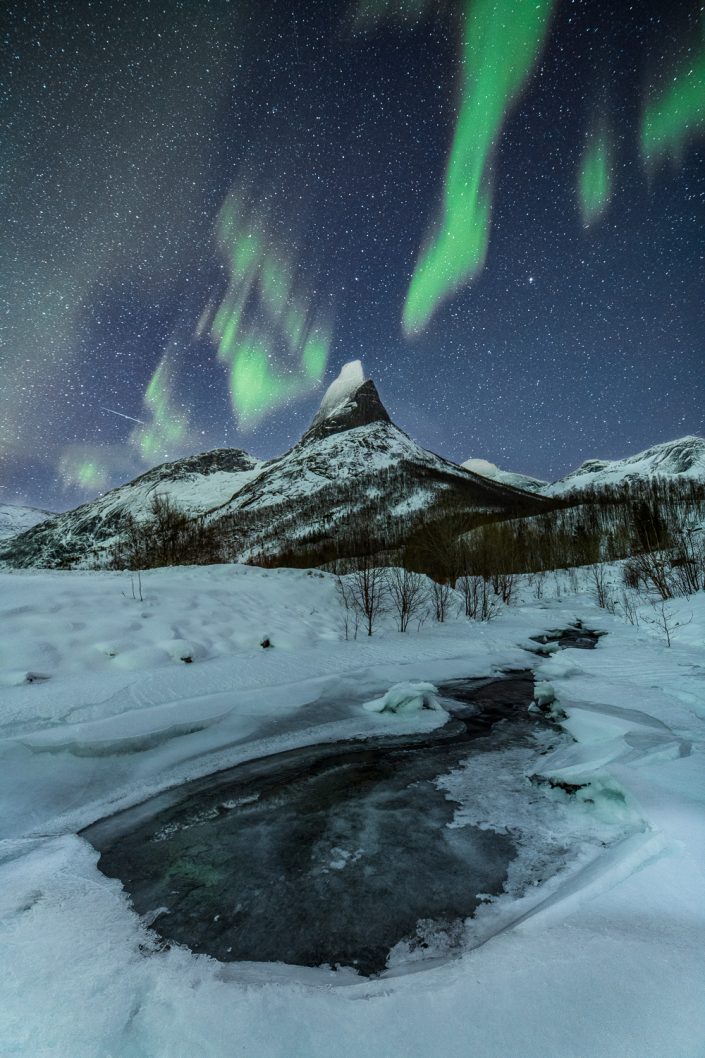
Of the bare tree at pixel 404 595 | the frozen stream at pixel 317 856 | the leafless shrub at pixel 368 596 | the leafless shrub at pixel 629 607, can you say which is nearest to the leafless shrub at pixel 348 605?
the leafless shrub at pixel 368 596

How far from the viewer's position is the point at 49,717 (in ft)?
16.7

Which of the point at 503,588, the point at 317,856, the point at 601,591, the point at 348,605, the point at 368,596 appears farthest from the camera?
the point at 503,588

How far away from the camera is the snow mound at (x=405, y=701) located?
6.32 m

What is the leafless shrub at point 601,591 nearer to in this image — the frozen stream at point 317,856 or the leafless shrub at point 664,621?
the leafless shrub at point 664,621

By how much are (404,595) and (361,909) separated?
13570 millimetres

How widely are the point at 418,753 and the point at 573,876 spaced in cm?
254

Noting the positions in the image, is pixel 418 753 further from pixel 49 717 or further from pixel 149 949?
pixel 49 717

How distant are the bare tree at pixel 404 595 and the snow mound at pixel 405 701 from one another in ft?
28.5

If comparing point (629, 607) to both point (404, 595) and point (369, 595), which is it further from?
point (369, 595)

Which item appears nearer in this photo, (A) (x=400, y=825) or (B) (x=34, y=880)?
(B) (x=34, y=880)

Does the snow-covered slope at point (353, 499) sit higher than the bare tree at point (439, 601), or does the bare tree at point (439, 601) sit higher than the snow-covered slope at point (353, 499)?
the snow-covered slope at point (353, 499)

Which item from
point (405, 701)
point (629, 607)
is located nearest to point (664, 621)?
point (629, 607)

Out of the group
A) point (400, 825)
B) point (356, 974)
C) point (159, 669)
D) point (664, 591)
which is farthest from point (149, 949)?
point (664, 591)

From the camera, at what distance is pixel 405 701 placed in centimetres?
640
